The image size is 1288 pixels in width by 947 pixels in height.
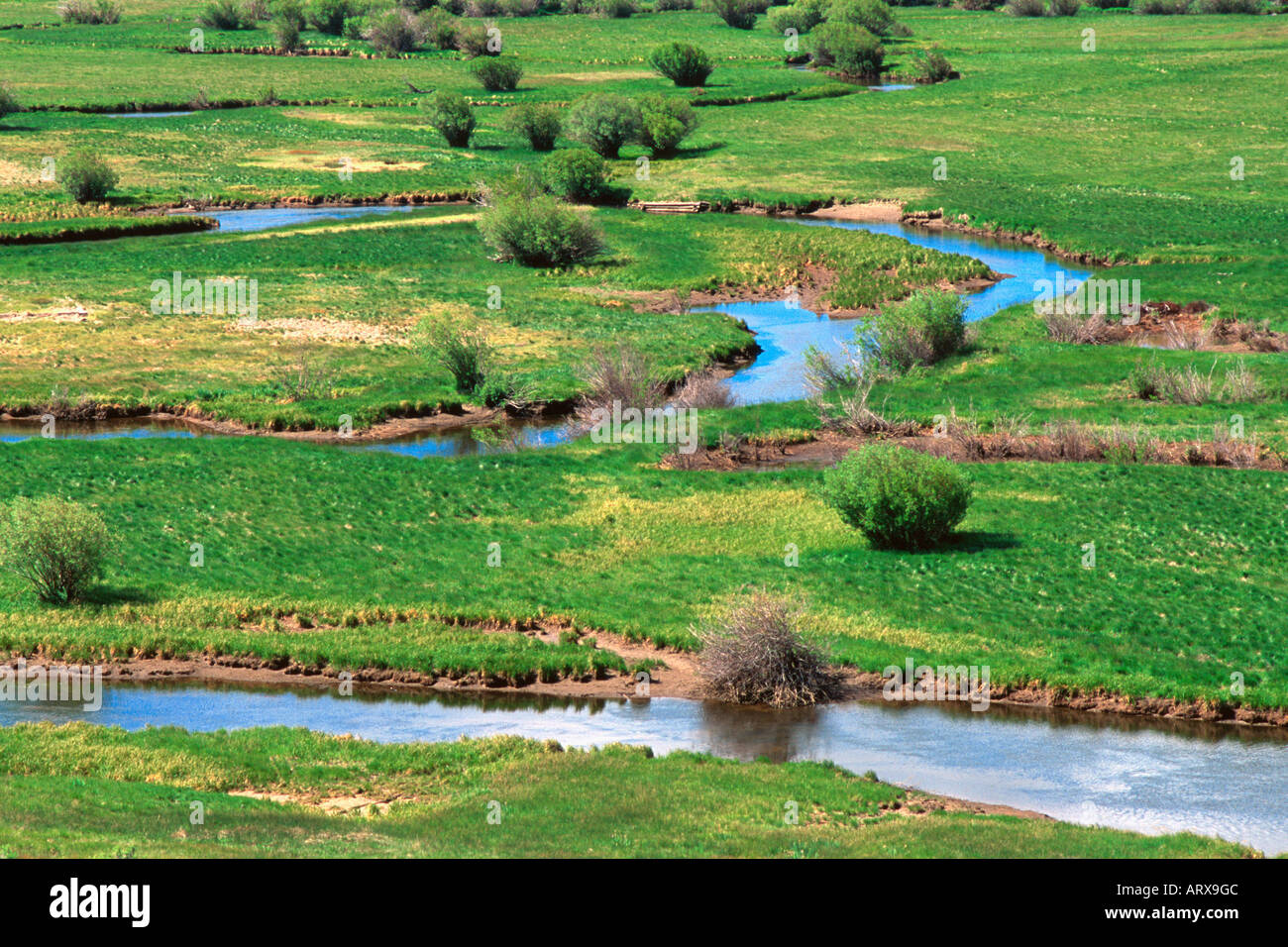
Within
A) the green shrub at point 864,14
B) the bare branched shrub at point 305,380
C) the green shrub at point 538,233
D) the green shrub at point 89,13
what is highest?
the green shrub at point 89,13

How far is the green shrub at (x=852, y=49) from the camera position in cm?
12556

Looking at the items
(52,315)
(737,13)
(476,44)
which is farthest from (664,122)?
(737,13)

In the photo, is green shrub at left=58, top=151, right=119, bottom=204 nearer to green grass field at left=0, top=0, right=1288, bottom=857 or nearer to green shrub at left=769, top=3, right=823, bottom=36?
green grass field at left=0, top=0, right=1288, bottom=857

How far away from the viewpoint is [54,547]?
32.0m

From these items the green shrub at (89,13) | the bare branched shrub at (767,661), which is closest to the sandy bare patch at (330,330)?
the bare branched shrub at (767,661)

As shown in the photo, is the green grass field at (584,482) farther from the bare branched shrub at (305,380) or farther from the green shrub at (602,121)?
the green shrub at (602,121)

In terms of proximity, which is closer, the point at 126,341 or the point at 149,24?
the point at 126,341

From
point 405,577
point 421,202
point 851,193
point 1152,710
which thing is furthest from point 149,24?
point 1152,710

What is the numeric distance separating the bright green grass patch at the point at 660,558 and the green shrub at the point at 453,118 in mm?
57907

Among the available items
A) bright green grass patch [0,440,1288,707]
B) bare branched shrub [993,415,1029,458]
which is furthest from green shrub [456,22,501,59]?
bare branched shrub [993,415,1029,458]
